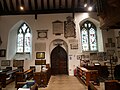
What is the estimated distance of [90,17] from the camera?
11.0 meters

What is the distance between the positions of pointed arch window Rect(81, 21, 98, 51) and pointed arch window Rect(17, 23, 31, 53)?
14.1ft

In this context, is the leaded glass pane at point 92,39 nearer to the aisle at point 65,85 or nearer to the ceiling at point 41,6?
the ceiling at point 41,6

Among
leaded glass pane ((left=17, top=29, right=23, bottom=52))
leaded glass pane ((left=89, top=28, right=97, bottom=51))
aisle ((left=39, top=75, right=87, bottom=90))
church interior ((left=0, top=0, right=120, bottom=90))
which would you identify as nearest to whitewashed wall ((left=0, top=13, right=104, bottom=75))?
church interior ((left=0, top=0, right=120, bottom=90))

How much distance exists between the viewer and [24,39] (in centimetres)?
1166

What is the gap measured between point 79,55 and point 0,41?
19.5 feet

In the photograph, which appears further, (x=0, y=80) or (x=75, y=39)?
(x=75, y=39)

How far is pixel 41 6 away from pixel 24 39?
294 centimetres

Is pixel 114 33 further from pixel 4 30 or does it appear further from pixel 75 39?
pixel 4 30

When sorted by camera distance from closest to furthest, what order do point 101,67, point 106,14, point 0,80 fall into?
point 106,14 < point 0,80 < point 101,67

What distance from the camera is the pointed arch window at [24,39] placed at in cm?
1159

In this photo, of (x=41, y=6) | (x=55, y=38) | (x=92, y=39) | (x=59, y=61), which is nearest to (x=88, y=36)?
(x=92, y=39)

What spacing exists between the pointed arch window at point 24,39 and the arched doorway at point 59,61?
208cm

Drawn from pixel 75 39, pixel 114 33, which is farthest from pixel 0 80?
pixel 114 33

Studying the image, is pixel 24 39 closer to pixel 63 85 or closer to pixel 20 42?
pixel 20 42
